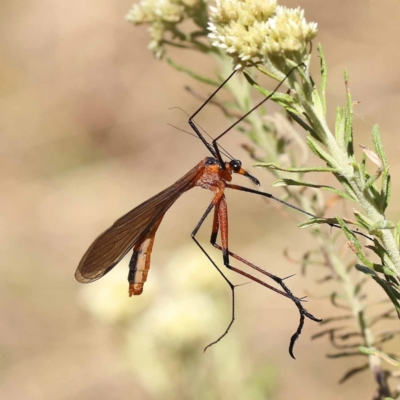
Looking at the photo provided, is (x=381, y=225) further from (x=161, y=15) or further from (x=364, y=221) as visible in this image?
(x=161, y=15)

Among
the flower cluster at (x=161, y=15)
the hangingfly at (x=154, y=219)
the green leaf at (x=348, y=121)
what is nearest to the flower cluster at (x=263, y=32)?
the green leaf at (x=348, y=121)

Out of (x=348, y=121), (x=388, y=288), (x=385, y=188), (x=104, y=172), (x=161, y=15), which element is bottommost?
(x=388, y=288)

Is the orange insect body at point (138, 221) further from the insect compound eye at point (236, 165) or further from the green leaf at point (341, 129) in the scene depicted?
the green leaf at point (341, 129)

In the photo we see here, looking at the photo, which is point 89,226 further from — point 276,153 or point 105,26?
point 276,153

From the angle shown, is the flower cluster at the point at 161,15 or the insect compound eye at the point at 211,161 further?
the insect compound eye at the point at 211,161

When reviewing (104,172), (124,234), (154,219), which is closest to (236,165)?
(154,219)

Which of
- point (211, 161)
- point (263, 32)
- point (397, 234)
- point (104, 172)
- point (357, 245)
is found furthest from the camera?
point (104, 172)

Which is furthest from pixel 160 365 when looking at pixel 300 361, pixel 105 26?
pixel 105 26

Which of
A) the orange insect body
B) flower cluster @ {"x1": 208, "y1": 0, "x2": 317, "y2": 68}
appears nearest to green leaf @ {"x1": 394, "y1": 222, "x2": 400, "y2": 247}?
flower cluster @ {"x1": 208, "y1": 0, "x2": 317, "y2": 68}
